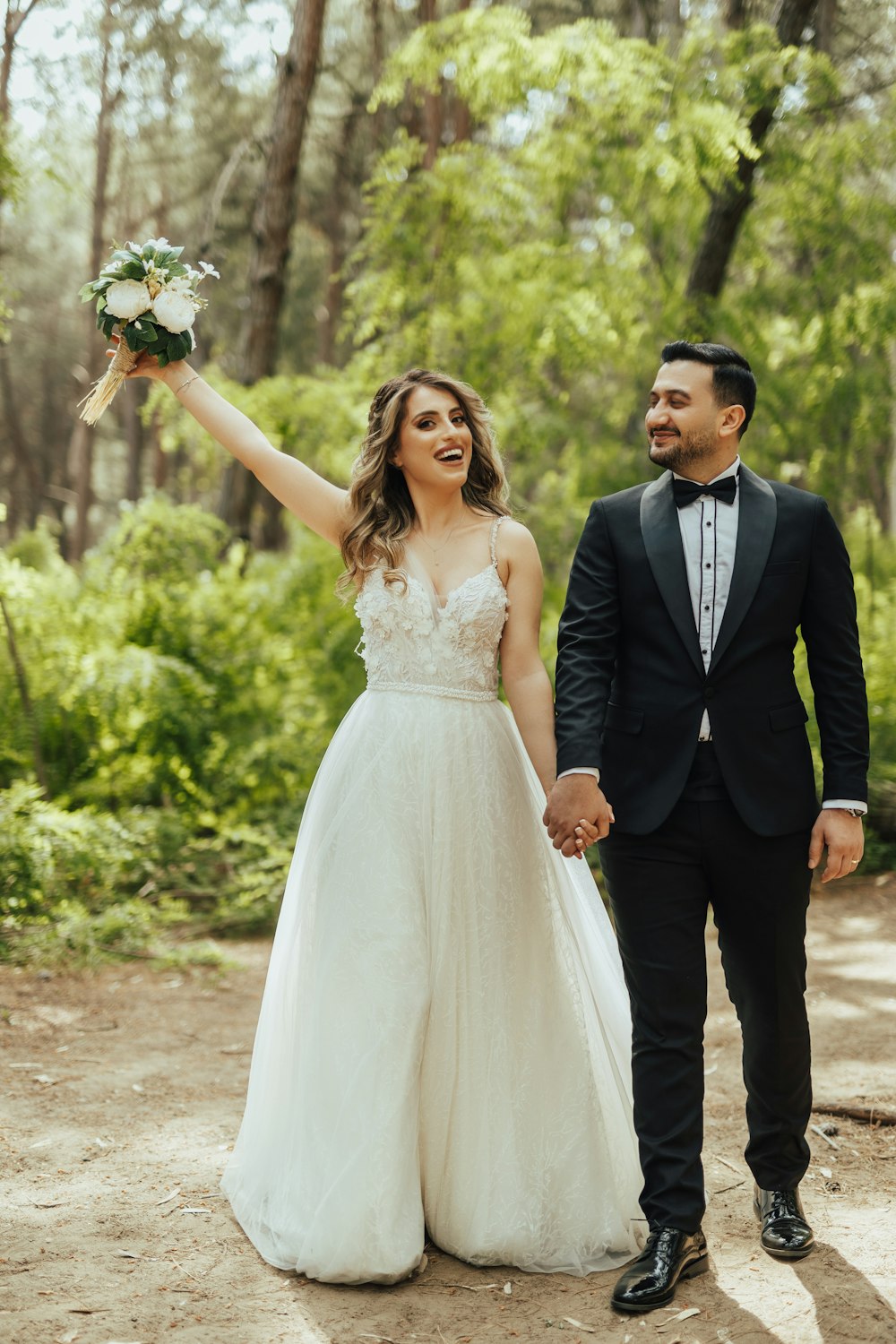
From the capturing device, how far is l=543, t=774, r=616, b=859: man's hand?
3.19 m

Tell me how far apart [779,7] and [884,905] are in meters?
6.21

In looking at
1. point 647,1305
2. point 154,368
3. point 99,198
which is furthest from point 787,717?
point 99,198

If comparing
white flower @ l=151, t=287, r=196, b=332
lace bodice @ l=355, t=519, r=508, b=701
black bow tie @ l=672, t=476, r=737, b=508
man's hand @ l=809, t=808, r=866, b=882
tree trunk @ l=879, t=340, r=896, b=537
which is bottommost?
man's hand @ l=809, t=808, r=866, b=882

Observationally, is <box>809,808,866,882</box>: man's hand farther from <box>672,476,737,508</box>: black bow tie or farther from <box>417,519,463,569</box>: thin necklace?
<box>417,519,463,569</box>: thin necklace

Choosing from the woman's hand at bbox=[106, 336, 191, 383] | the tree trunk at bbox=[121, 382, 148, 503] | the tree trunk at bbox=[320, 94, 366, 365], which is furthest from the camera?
the tree trunk at bbox=[121, 382, 148, 503]

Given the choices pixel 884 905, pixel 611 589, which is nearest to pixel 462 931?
pixel 611 589

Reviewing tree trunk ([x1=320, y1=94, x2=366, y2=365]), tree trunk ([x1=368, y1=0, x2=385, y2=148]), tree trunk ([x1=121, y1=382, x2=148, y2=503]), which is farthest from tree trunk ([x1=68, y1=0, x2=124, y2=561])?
tree trunk ([x1=368, y1=0, x2=385, y2=148])

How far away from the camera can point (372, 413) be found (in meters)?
Result: 4.00

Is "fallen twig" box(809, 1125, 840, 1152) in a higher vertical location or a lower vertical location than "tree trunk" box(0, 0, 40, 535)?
lower

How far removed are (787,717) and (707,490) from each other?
2.11 feet

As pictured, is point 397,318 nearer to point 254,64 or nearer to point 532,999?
point 532,999

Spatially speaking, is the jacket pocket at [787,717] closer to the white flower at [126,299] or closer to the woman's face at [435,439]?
the woman's face at [435,439]

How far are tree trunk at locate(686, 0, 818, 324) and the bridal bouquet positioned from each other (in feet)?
17.9

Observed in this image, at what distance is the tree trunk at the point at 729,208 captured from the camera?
28.3ft
